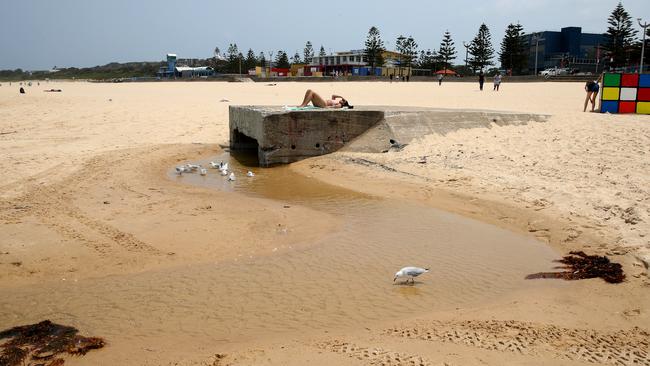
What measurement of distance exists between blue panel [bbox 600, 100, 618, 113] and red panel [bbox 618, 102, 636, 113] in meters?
0.10

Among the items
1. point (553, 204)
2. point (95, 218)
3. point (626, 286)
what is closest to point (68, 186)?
point (95, 218)

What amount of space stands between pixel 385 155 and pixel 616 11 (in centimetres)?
5614

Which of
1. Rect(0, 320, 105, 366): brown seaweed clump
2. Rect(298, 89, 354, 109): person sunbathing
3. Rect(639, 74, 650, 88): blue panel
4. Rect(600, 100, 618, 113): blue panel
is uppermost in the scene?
Rect(639, 74, 650, 88): blue panel

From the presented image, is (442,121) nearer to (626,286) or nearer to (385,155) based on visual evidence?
(385,155)

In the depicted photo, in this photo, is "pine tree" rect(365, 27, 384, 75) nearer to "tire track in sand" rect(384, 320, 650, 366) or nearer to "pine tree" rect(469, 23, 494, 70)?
"pine tree" rect(469, 23, 494, 70)

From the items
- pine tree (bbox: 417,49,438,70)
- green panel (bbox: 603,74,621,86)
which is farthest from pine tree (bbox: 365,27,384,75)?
green panel (bbox: 603,74,621,86)

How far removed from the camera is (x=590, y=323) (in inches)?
143

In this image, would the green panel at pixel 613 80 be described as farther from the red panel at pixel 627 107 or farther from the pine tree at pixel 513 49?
the pine tree at pixel 513 49

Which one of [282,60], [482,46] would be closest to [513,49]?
[482,46]

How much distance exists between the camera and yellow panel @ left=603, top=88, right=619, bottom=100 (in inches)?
567

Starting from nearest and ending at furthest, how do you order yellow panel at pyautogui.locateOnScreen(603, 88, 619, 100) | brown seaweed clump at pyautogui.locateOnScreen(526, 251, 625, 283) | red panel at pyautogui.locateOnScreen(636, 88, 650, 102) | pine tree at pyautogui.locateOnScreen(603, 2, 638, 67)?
brown seaweed clump at pyautogui.locateOnScreen(526, 251, 625, 283) → red panel at pyautogui.locateOnScreen(636, 88, 650, 102) → yellow panel at pyautogui.locateOnScreen(603, 88, 619, 100) → pine tree at pyautogui.locateOnScreen(603, 2, 638, 67)

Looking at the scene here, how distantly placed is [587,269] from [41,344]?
4335mm

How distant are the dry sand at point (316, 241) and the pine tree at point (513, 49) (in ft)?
184

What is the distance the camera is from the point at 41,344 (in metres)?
3.39
